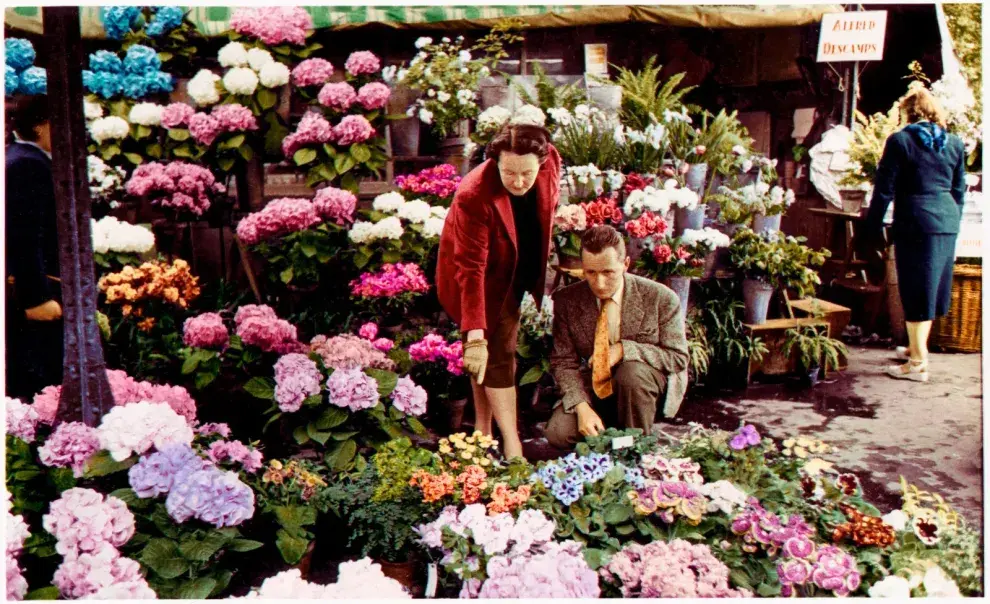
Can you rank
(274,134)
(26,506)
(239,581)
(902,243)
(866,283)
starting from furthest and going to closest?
(866,283) → (274,134) → (902,243) → (239,581) → (26,506)

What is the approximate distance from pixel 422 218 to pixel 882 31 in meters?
2.30

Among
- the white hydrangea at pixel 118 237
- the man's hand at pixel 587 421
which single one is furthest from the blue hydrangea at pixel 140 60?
the man's hand at pixel 587 421

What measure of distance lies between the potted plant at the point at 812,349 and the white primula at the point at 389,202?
2363 millimetres

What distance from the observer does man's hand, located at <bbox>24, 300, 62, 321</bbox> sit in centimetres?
288

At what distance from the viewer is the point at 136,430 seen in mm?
2553

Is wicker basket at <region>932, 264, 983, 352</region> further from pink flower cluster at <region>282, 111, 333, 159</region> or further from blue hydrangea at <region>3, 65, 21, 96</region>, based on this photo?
blue hydrangea at <region>3, 65, 21, 96</region>

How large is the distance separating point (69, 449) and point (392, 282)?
156cm

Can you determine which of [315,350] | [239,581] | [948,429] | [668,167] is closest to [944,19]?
[668,167]

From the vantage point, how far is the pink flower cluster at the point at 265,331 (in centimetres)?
335

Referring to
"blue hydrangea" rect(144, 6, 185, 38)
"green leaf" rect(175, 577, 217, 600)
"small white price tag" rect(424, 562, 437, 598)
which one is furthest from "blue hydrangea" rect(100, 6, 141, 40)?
"small white price tag" rect(424, 562, 437, 598)

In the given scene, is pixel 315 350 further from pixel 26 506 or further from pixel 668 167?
pixel 668 167

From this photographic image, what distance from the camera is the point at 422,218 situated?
3891mm

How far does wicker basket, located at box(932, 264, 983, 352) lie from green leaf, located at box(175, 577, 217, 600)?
3340 mm

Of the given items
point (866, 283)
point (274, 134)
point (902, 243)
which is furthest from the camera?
point (866, 283)
